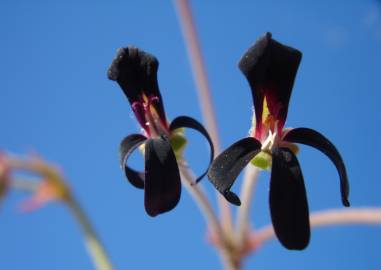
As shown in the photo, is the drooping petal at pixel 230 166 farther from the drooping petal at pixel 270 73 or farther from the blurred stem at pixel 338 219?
the blurred stem at pixel 338 219

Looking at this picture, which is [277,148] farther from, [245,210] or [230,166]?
[245,210]

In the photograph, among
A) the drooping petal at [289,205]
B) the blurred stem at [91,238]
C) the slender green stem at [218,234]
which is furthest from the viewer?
the blurred stem at [91,238]

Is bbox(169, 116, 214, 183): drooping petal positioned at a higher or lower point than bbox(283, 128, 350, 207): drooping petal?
higher

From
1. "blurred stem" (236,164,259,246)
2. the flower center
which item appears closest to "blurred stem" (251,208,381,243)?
"blurred stem" (236,164,259,246)

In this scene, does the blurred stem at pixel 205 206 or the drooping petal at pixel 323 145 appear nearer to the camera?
the drooping petal at pixel 323 145

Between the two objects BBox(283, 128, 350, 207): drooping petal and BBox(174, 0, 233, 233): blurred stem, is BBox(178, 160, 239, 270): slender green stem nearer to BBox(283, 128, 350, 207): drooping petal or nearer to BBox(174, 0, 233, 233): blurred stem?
BBox(174, 0, 233, 233): blurred stem

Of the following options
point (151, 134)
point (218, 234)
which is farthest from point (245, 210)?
point (151, 134)

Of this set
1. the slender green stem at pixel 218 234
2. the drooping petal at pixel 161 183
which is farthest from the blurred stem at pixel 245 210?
the drooping petal at pixel 161 183
